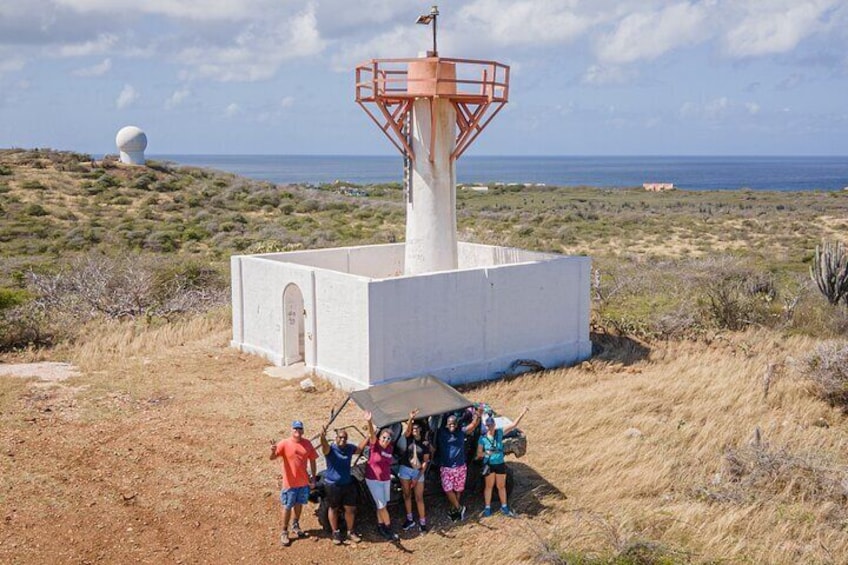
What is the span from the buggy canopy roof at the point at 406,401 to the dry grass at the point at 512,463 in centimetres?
127

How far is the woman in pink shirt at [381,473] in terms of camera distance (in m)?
8.45

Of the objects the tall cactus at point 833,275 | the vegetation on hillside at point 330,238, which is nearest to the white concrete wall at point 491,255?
the vegetation on hillside at point 330,238

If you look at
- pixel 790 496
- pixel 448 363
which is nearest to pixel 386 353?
pixel 448 363

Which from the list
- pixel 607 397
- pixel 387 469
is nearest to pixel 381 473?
pixel 387 469

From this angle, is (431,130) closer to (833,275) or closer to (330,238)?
(833,275)

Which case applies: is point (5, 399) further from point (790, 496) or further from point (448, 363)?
point (790, 496)

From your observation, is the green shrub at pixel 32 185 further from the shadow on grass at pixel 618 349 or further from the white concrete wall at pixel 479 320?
the white concrete wall at pixel 479 320

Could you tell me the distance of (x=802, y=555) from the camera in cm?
799

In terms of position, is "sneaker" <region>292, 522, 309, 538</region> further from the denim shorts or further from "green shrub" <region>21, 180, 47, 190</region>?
"green shrub" <region>21, 180, 47, 190</region>

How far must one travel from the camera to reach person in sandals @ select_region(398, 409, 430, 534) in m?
8.63

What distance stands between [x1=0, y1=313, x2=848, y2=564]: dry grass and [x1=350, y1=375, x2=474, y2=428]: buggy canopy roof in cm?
127

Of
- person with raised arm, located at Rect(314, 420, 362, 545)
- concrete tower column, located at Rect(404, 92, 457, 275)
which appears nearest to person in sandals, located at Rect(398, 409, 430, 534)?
person with raised arm, located at Rect(314, 420, 362, 545)

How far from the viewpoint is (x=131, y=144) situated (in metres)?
46.8

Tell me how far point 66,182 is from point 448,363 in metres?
36.8
